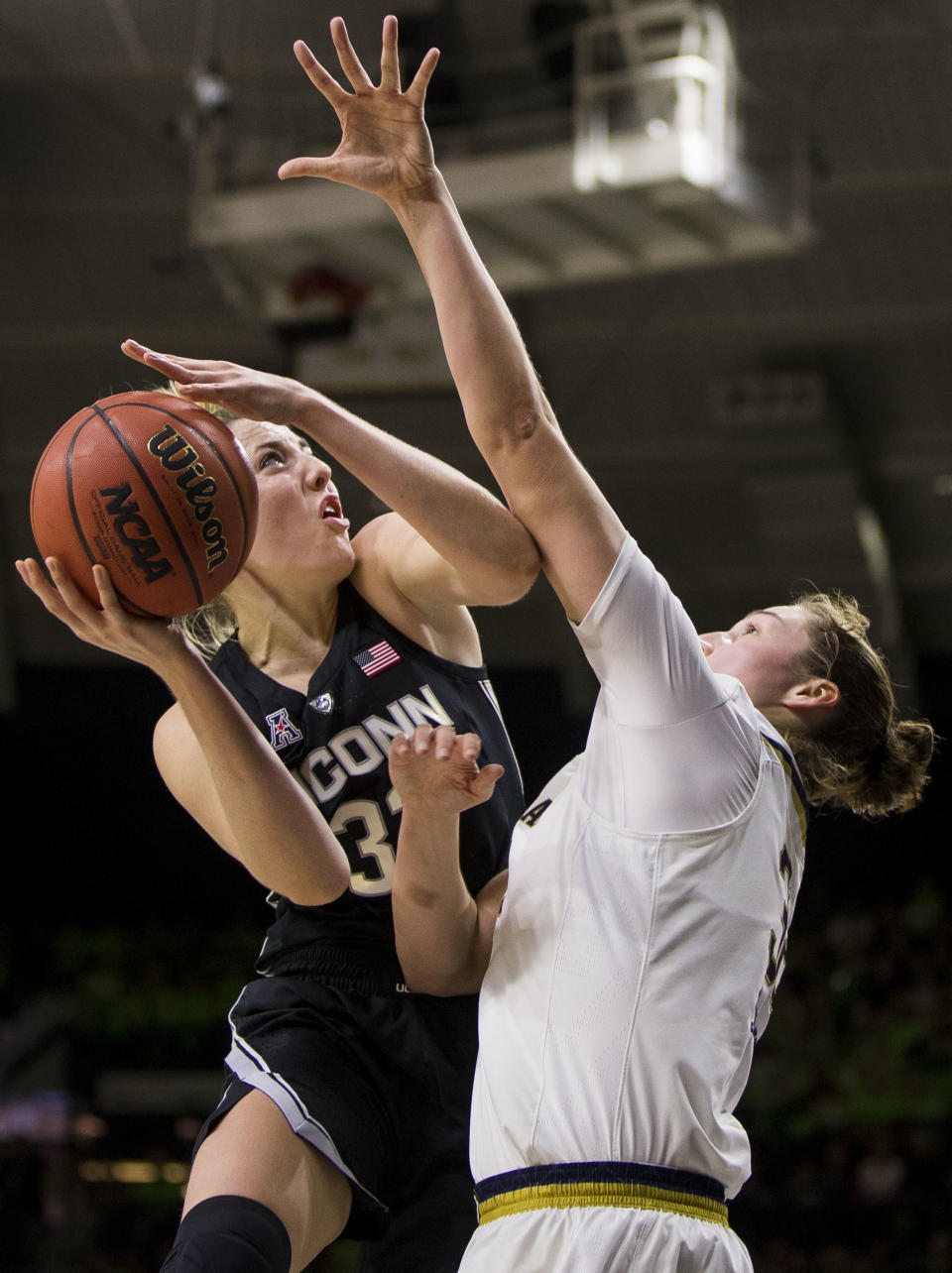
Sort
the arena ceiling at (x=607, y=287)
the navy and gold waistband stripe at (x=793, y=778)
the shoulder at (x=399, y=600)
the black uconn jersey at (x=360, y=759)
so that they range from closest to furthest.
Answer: the navy and gold waistband stripe at (x=793, y=778) < the black uconn jersey at (x=360, y=759) < the shoulder at (x=399, y=600) < the arena ceiling at (x=607, y=287)

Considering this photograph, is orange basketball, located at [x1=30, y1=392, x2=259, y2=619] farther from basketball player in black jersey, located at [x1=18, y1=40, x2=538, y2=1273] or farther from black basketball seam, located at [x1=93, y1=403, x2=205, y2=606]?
basketball player in black jersey, located at [x1=18, y1=40, x2=538, y2=1273]

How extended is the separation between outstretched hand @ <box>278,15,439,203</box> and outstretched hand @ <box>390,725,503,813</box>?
2.93 ft

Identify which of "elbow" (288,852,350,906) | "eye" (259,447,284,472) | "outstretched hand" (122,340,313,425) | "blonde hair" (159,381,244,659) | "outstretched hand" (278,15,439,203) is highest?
"outstretched hand" (278,15,439,203)

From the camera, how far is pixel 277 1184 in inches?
104

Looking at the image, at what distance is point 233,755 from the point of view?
2.41 metres

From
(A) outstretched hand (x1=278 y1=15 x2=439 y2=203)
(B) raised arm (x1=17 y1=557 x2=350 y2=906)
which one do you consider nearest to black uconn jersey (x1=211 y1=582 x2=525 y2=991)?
(B) raised arm (x1=17 y1=557 x2=350 y2=906)

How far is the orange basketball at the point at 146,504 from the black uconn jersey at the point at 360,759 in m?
0.51

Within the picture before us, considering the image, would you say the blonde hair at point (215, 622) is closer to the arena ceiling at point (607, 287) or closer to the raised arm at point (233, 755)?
the raised arm at point (233, 755)

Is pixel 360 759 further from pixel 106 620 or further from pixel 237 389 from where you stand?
pixel 237 389

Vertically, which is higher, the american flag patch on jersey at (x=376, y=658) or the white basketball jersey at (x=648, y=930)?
the american flag patch on jersey at (x=376, y=658)

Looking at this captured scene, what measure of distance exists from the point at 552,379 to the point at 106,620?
35.1 feet

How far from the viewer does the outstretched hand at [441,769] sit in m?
2.41

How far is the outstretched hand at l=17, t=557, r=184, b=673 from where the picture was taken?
231 centimetres

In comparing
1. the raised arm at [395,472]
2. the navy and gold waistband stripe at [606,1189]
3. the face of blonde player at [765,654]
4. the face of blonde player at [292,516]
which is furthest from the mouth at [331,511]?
the navy and gold waistband stripe at [606,1189]
